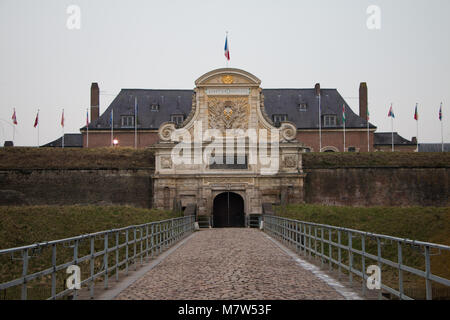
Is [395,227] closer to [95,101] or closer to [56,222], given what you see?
[56,222]

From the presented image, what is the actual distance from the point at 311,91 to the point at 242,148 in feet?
65.2

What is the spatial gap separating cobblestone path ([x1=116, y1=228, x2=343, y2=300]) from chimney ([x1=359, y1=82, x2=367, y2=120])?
40.2 m

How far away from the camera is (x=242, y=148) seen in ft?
114

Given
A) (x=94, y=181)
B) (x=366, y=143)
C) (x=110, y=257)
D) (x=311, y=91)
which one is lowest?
(x=110, y=257)

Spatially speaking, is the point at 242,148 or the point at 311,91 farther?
the point at 311,91

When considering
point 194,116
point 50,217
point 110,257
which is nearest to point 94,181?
point 194,116

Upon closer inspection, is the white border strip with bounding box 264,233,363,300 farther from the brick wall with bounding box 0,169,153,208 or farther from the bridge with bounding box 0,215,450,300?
the brick wall with bounding box 0,169,153,208

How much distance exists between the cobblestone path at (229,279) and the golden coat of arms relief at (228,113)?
20409 millimetres

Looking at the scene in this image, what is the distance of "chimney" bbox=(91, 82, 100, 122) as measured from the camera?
174ft

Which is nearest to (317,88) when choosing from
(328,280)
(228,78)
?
(228,78)

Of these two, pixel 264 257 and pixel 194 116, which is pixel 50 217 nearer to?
pixel 264 257

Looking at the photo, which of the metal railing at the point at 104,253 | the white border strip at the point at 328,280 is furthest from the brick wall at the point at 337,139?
the white border strip at the point at 328,280

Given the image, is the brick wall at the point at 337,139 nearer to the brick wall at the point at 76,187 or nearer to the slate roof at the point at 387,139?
the slate roof at the point at 387,139
